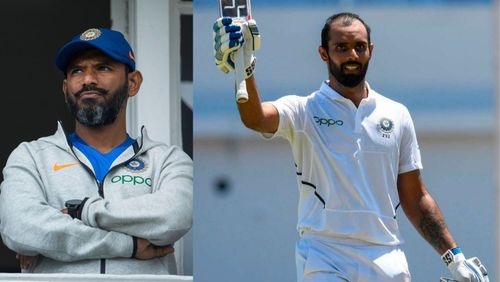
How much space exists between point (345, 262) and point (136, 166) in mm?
1180

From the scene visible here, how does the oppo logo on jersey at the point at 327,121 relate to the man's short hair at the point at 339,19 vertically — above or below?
below

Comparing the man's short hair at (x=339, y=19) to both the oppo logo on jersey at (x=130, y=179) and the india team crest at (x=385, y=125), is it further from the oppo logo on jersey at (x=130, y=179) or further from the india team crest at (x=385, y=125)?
the oppo logo on jersey at (x=130, y=179)

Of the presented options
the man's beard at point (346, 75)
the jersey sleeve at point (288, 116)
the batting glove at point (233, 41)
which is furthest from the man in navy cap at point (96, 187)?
the batting glove at point (233, 41)

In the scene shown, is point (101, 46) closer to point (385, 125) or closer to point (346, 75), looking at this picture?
point (346, 75)

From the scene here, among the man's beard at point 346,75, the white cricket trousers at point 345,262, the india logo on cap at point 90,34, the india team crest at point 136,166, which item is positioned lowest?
the white cricket trousers at point 345,262

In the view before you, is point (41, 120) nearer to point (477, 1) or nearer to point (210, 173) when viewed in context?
point (210, 173)

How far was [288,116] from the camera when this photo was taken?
212 inches

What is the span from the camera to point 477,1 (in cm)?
620

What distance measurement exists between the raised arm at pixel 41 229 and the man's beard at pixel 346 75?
44.0 inches

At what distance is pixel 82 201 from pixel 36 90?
0.75m

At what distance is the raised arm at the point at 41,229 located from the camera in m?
5.88

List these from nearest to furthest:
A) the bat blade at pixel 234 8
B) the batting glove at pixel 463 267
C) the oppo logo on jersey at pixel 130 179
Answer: the bat blade at pixel 234 8 < the batting glove at pixel 463 267 < the oppo logo on jersey at pixel 130 179

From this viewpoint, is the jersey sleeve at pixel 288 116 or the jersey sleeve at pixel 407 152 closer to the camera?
the jersey sleeve at pixel 288 116

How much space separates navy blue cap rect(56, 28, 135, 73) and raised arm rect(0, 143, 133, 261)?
1.58 feet
